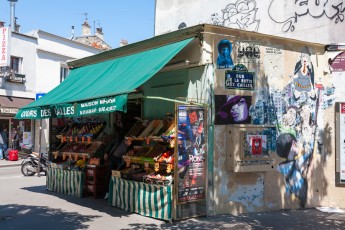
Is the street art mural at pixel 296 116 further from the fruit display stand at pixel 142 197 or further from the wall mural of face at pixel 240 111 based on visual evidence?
the fruit display stand at pixel 142 197

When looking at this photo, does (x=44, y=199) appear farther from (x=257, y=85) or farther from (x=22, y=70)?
(x=22, y=70)

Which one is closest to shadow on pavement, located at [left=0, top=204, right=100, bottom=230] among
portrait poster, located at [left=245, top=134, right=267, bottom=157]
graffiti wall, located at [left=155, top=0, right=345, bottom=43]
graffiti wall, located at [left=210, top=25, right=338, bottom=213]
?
graffiti wall, located at [left=210, top=25, right=338, bottom=213]

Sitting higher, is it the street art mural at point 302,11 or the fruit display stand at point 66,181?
the street art mural at point 302,11

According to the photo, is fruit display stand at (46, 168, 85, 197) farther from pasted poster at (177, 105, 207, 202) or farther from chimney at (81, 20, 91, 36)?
chimney at (81, 20, 91, 36)

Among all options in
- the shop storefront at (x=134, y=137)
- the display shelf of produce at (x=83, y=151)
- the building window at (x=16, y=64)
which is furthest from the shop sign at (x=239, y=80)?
the building window at (x=16, y=64)

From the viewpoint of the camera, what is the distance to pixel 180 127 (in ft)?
24.0

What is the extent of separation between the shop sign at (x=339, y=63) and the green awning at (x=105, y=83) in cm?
374

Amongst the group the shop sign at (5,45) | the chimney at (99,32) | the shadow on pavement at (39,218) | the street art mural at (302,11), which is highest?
the chimney at (99,32)

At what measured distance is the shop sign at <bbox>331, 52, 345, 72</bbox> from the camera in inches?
363

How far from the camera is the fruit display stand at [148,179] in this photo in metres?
7.45

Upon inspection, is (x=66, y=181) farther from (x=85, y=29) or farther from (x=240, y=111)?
(x=85, y=29)

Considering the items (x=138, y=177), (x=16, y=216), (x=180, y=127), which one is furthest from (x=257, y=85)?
(x=16, y=216)

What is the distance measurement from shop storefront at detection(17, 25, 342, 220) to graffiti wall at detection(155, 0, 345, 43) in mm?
2222

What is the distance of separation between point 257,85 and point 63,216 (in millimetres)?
4719
